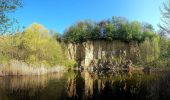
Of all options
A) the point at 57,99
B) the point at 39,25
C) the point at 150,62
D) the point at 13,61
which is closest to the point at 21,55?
A: the point at 13,61

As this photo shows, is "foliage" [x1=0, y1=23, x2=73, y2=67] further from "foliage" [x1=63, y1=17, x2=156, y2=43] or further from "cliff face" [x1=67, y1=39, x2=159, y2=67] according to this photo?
"foliage" [x1=63, y1=17, x2=156, y2=43]

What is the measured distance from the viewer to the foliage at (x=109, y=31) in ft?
229

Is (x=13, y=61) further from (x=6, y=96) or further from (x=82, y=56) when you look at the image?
(x=82, y=56)

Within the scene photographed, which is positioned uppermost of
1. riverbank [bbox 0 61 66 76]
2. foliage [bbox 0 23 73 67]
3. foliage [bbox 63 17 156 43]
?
foliage [bbox 63 17 156 43]

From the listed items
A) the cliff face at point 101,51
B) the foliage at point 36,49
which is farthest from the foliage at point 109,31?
the foliage at point 36,49

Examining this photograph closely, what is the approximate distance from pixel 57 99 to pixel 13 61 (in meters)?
18.6

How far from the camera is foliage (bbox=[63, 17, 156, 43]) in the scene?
6994 centimetres

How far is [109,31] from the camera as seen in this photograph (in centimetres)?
7006

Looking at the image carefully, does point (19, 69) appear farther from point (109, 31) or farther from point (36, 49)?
point (109, 31)

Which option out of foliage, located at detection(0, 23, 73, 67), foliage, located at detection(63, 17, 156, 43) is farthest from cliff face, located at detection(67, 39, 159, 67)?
foliage, located at detection(0, 23, 73, 67)

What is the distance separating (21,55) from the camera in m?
39.2

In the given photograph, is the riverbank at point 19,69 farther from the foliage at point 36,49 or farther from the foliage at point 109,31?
the foliage at point 109,31

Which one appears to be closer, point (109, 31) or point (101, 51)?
point (109, 31)

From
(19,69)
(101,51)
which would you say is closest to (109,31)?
(101,51)
